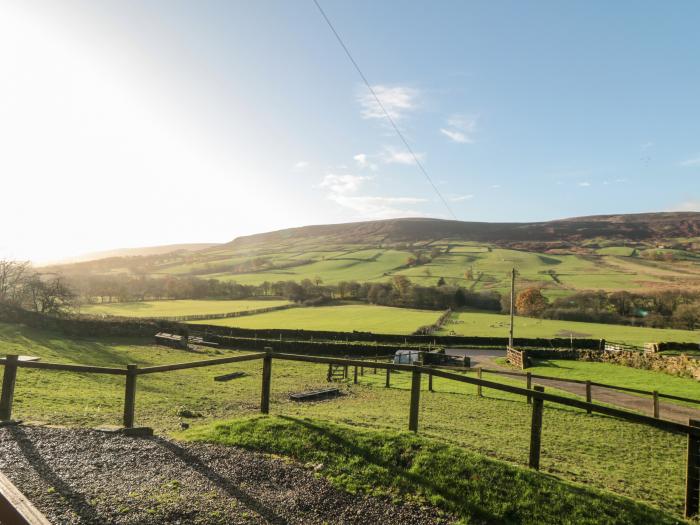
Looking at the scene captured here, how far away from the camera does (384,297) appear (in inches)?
3369

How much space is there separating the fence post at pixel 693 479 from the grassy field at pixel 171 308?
63.4 m

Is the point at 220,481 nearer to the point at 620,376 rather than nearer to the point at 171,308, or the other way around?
the point at 620,376

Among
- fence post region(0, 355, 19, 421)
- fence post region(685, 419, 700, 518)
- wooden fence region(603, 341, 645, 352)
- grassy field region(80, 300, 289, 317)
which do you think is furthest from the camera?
grassy field region(80, 300, 289, 317)

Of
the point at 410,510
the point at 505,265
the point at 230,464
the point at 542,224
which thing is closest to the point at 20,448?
the point at 230,464

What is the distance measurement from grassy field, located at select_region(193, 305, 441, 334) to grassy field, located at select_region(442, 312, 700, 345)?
5.61m

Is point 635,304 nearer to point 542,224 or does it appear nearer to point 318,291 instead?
point 318,291

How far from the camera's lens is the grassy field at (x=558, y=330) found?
55000 mm

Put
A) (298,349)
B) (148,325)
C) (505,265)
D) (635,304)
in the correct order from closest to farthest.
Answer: (148,325)
(298,349)
(635,304)
(505,265)

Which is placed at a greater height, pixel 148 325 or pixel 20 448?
pixel 20 448

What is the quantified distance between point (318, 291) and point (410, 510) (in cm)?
8489

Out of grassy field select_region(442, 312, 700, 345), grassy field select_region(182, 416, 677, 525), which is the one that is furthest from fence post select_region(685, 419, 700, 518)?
grassy field select_region(442, 312, 700, 345)

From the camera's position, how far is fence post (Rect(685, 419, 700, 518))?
6.48 m

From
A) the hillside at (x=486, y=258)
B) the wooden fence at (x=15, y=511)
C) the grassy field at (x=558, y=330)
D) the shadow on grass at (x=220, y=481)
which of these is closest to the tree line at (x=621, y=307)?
the grassy field at (x=558, y=330)

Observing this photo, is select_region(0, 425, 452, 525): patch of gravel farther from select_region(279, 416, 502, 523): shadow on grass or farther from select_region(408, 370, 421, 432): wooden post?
select_region(408, 370, 421, 432): wooden post
